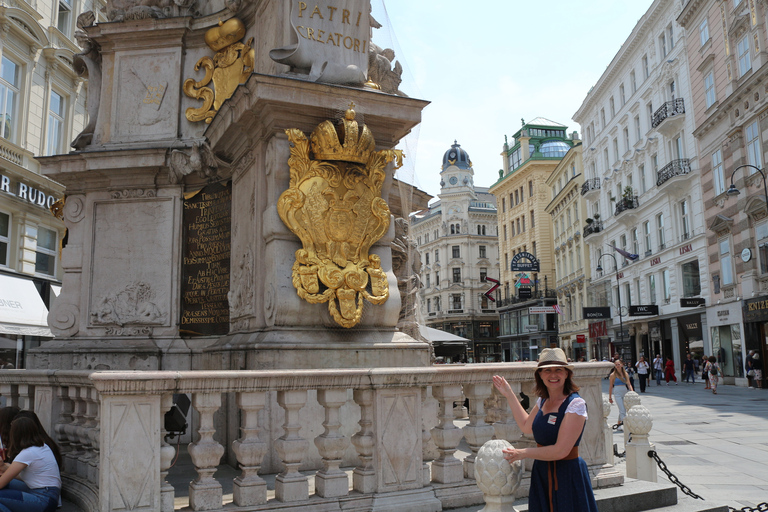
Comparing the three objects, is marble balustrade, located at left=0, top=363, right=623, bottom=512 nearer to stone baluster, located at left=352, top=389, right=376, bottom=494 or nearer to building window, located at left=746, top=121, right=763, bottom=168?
stone baluster, located at left=352, top=389, right=376, bottom=494

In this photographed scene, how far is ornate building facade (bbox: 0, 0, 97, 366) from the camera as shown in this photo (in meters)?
22.9

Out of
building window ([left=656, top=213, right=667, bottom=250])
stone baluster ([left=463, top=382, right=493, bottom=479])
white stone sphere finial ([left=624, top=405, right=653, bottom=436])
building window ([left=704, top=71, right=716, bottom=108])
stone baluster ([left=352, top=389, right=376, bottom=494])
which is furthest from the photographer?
building window ([left=656, top=213, right=667, bottom=250])

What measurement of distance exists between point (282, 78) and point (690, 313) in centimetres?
3418

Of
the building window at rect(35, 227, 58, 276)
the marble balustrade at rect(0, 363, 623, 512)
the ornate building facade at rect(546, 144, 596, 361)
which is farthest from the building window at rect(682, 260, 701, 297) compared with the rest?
the marble balustrade at rect(0, 363, 623, 512)

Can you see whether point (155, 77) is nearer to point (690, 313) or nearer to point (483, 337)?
point (690, 313)

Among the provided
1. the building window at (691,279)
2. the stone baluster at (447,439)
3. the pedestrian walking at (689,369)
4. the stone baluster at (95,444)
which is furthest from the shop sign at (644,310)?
the stone baluster at (95,444)

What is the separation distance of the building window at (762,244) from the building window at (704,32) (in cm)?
1104

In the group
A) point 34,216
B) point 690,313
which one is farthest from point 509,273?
point 34,216

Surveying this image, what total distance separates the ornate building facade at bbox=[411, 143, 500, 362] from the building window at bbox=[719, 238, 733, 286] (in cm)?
5896

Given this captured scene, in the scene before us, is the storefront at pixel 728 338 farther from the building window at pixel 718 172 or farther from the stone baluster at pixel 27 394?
the stone baluster at pixel 27 394

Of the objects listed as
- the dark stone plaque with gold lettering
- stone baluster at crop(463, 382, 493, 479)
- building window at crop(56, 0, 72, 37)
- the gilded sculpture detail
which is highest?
building window at crop(56, 0, 72, 37)

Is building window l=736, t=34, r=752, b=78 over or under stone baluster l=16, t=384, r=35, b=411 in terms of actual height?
over

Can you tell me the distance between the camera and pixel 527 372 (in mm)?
5344

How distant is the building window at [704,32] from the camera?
110 ft
